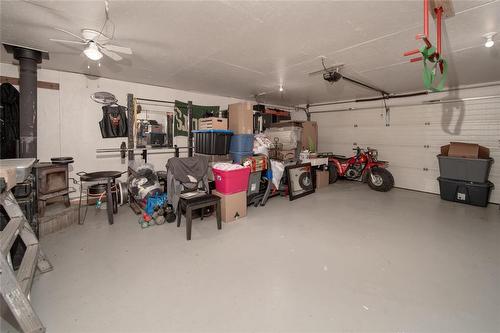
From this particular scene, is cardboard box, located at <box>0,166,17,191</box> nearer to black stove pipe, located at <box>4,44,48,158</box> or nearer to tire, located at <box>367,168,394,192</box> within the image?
black stove pipe, located at <box>4,44,48,158</box>

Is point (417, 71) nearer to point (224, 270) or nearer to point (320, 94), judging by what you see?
point (320, 94)

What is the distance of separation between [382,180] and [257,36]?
14.7 ft

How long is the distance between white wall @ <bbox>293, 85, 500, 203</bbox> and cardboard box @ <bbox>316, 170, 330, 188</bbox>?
1.33 metres

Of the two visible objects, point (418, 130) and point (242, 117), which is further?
point (418, 130)

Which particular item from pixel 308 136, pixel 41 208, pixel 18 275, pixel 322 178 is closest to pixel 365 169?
pixel 322 178

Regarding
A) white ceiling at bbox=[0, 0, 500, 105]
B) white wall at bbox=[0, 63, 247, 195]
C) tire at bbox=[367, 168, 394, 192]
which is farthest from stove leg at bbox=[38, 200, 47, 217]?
tire at bbox=[367, 168, 394, 192]

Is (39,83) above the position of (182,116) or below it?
above

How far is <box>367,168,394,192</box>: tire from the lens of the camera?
16.7ft

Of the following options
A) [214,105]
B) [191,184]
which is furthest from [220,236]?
[214,105]

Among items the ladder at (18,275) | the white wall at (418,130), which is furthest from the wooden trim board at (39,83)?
the white wall at (418,130)

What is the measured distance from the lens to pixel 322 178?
572 cm

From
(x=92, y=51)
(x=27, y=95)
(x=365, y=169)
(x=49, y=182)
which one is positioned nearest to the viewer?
(x=92, y=51)

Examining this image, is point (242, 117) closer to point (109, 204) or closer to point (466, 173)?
point (109, 204)

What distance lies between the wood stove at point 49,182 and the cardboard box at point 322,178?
5.05 meters
